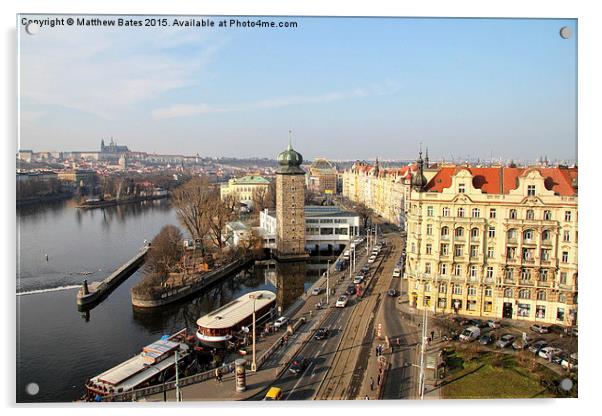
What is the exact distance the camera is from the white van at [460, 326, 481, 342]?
12.5 metres

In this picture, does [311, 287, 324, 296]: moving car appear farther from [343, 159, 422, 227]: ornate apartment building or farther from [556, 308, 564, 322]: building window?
[343, 159, 422, 227]: ornate apartment building

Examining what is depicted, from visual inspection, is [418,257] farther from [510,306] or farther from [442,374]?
[442,374]

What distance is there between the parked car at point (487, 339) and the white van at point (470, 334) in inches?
6.2

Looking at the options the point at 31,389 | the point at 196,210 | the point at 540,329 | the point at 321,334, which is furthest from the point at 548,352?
the point at 196,210

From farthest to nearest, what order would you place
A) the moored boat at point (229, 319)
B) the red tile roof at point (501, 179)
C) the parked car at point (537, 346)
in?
1. the moored boat at point (229, 319)
2. the red tile roof at point (501, 179)
3. the parked car at point (537, 346)

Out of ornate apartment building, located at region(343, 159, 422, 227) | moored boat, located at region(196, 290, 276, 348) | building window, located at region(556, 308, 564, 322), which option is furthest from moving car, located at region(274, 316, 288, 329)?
ornate apartment building, located at region(343, 159, 422, 227)

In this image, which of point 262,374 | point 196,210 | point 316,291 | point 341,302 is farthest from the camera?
point 196,210

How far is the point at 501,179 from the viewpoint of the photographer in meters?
14.5

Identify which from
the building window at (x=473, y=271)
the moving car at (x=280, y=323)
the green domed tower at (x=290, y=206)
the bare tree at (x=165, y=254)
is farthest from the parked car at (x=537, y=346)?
the green domed tower at (x=290, y=206)

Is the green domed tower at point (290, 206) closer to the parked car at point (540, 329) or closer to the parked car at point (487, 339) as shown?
the parked car at point (487, 339)

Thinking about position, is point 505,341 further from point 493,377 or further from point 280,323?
point 280,323

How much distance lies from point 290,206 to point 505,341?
56.0 feet

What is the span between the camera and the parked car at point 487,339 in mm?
12390

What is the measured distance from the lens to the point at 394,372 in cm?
1093
